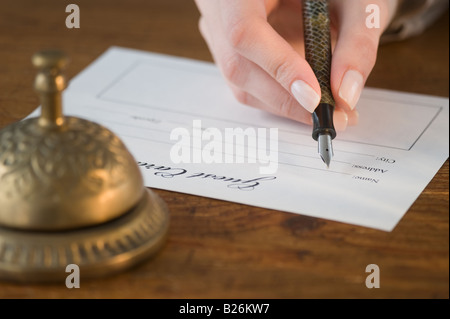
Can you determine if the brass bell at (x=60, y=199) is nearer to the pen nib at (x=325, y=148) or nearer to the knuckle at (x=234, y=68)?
the pen nib at (x=325, y=148)

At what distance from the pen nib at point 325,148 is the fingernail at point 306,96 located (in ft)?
0.13

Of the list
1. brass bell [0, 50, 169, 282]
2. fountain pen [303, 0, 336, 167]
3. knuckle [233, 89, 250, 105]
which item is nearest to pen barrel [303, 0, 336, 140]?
fountain pen [303, 0, 336, 167]

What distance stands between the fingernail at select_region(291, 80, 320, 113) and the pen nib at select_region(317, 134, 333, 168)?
0.04 m

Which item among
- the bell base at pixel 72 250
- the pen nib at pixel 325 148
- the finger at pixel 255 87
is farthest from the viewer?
the finger at pixel 255 87

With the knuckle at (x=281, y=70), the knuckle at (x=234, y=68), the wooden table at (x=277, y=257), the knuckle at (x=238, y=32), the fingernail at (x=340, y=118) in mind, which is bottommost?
the wooden table at (x=277, y=257)

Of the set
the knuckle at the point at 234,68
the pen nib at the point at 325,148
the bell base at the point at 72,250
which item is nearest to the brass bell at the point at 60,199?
the bell base at the point at 72,250

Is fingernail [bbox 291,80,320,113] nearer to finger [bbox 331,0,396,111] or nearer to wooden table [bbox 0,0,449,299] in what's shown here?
finger [bbox 331,0,396,111]

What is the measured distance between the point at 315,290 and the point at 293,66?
0.33 m

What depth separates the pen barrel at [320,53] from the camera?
0.81 m

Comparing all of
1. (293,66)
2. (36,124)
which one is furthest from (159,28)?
(36,124)

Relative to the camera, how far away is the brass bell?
0.55 m

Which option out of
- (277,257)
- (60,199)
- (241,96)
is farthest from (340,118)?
(60,199)

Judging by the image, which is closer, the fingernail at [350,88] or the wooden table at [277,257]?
the wooden table at [277,257]

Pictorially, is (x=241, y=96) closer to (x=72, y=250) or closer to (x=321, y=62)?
(x=321, y=62)
